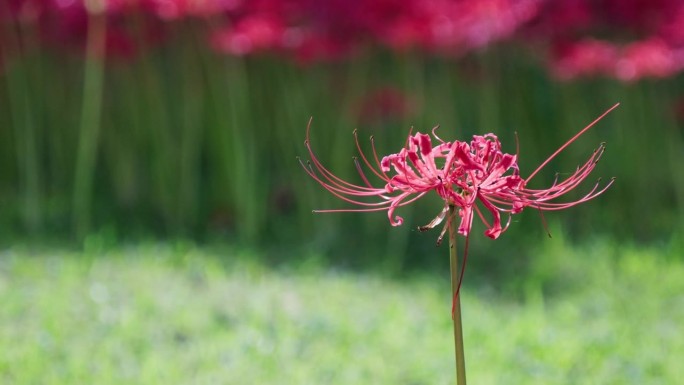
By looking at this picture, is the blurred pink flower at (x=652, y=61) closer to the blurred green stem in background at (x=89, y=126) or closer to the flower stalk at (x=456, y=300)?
the blurred green stem in background at (x=89, y=126)

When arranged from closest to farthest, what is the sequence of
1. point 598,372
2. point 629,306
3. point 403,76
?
point 598,372 < point 629,306 < point 403,76

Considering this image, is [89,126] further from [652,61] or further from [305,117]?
[652,61]

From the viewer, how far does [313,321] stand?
4074 millimetres

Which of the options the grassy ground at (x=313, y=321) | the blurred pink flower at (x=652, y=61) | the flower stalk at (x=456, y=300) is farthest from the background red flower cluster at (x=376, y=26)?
the flower stalk at (x=456, y=300)

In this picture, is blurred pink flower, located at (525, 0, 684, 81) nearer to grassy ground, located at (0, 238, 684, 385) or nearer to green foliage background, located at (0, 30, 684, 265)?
green foliage background, located at (0, 30, 684, 265)

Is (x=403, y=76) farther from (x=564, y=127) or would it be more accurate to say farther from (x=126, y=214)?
(x=126, y=214)

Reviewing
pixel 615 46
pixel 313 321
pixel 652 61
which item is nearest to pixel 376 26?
pixel 652 61

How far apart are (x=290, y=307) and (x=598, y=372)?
4.69 feet

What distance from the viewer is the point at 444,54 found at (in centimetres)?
555

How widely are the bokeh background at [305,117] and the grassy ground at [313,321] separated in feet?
0.30

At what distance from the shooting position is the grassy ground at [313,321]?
3467 millimetres

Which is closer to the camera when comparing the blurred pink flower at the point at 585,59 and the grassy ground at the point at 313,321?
the grassy ground at the point at 313,321

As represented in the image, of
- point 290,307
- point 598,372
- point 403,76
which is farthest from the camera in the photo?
point 403,76

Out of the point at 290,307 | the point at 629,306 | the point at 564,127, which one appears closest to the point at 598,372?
the point at 629,306
